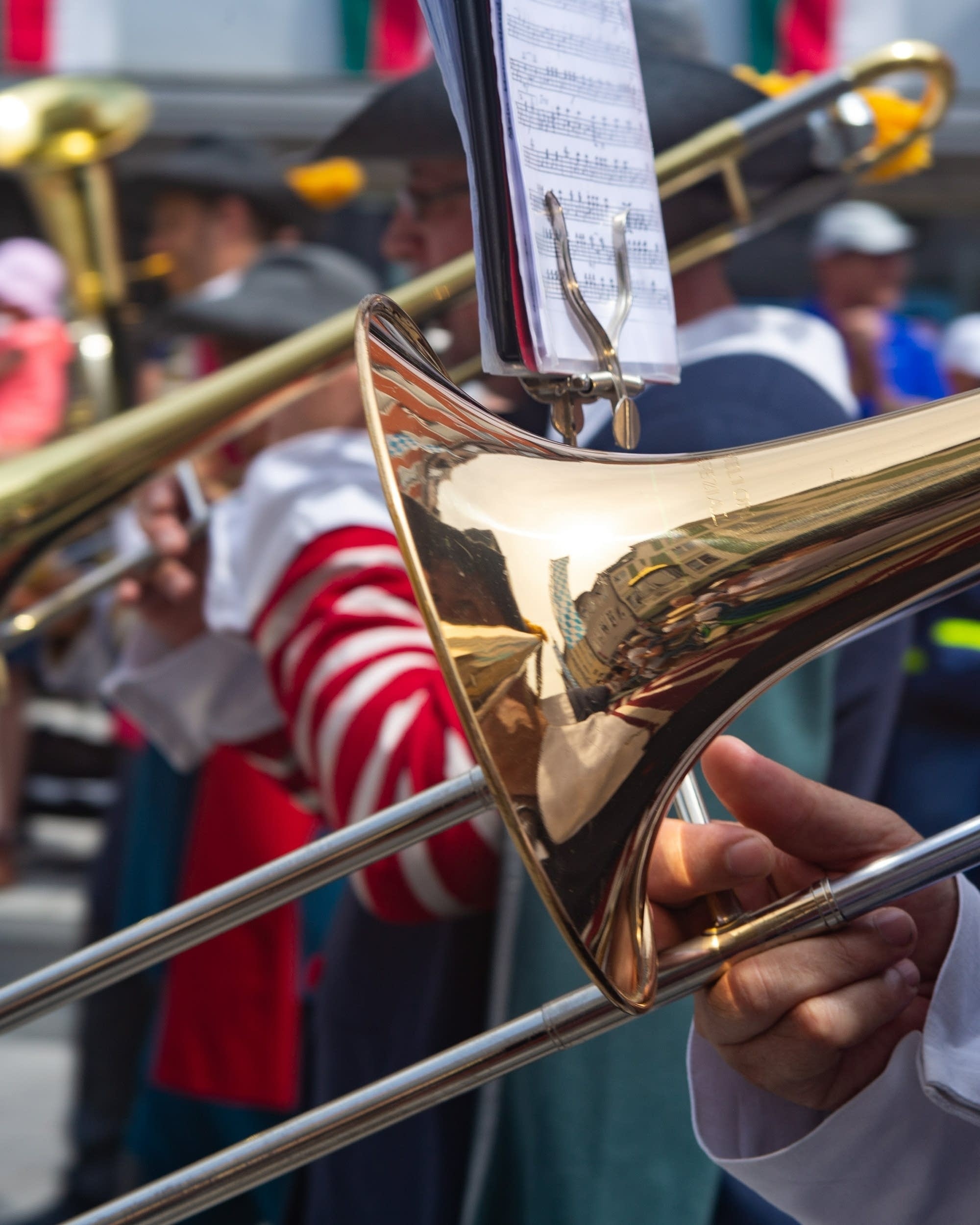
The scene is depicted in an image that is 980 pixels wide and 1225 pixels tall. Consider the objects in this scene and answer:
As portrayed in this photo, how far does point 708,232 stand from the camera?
1.47 m

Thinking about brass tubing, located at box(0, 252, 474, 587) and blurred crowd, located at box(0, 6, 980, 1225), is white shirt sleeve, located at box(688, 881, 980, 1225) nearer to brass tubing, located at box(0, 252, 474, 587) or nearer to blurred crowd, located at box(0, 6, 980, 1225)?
blurred crowd, located at box(0, 6, 980, 1225)

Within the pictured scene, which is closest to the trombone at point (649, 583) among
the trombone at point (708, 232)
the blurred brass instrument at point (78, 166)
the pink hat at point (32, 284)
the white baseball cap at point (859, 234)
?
the trombone at point (708, 232)

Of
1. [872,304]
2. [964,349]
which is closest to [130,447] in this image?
[964,349]

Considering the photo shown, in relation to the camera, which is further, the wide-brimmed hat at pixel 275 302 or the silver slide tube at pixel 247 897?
the wide-brimmed hat at pixel 275 302

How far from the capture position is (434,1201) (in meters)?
1.22

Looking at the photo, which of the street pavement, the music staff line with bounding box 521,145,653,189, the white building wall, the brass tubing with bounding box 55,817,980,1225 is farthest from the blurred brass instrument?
the white building wall

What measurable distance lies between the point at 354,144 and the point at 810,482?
971 mm

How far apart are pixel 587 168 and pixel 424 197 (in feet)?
2.41

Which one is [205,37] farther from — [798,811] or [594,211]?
[798,811]

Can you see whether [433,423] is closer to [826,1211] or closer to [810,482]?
[810,482]

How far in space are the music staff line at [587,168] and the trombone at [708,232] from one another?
0.54 m

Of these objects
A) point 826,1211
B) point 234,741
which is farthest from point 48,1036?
point 826,1211

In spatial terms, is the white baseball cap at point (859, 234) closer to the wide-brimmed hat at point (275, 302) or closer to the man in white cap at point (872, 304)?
the man in white cap at point (872, 304)

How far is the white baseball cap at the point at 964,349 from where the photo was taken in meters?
2.78
